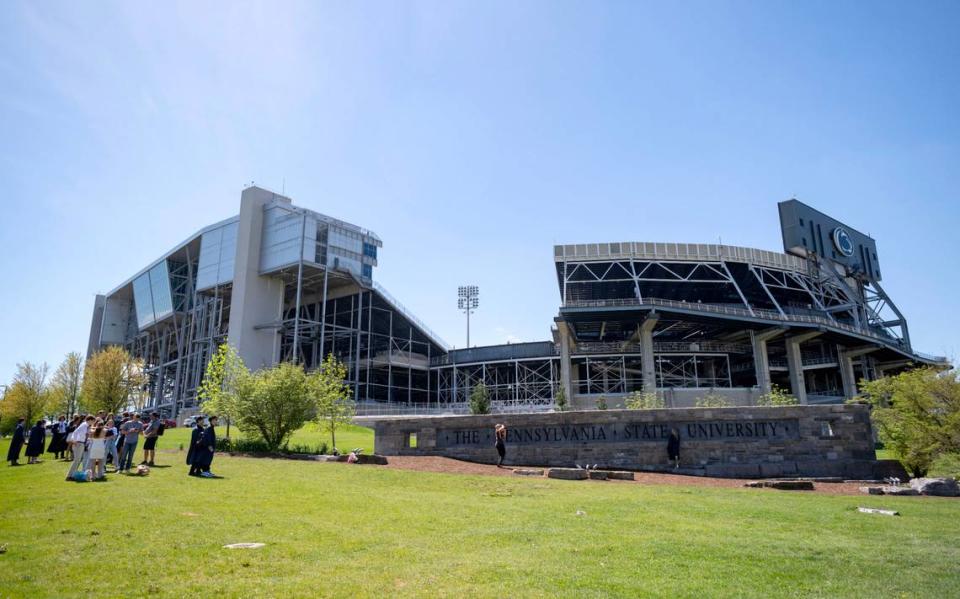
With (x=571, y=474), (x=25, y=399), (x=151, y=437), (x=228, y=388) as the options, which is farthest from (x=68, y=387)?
(x=571, y=474)

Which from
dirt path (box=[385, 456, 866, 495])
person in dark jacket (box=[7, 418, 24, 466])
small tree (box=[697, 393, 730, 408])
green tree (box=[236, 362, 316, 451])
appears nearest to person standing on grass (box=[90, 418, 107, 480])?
person in dark jacket (box=[7, 418, 24, 466])

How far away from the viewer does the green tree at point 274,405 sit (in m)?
21.8

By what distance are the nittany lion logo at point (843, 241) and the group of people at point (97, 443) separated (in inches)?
2777

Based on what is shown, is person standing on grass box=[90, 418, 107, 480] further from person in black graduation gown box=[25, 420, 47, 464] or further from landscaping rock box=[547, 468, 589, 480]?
landscaping rock box=[547, 468, 589, 480]

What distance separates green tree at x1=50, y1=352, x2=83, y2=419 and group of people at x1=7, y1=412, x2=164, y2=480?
39057mm

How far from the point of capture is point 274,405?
21.9 metres

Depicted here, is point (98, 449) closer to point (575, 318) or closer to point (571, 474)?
point (571, 474)

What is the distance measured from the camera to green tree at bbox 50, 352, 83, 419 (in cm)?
5262

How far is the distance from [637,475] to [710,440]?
316 centimetres

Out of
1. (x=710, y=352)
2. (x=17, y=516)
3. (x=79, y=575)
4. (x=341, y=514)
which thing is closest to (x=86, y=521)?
(x=17, y=516)

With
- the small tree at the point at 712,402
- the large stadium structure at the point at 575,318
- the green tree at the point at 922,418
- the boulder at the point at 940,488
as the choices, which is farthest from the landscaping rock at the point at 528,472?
the large stadium structure at the point at 575,318

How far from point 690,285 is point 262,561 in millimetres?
61770

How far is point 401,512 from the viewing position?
31.4 feet

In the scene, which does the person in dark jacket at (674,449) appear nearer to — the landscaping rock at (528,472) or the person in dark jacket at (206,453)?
the landscaping rock at (528,472)
